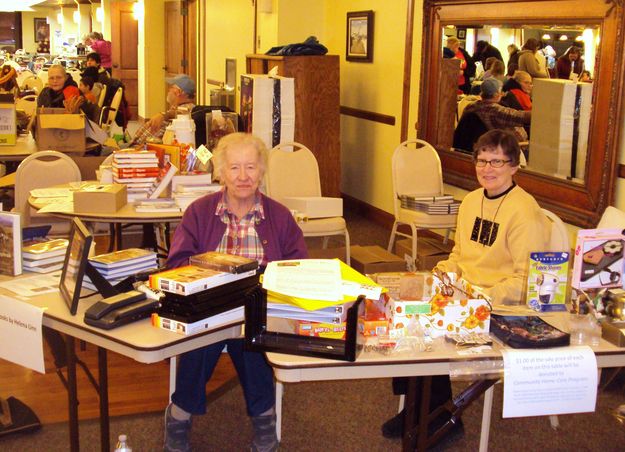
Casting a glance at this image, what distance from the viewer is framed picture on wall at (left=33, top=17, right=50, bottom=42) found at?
1036 inches

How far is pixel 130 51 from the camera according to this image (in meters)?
15.2

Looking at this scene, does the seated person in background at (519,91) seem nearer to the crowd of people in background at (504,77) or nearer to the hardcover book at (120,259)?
the crowd of people in background at (504,77)

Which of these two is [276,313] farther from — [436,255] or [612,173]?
[436,255]

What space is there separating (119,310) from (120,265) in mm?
360

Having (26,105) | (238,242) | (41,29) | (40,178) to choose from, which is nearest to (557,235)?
(238,242)

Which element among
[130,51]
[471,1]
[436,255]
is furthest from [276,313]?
[130,51]

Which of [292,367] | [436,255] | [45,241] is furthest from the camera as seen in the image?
Answer: [436,255]

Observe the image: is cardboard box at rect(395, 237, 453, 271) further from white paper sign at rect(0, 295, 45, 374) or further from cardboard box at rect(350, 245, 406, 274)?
white paper sign at rect(0, 295, 45, 374)

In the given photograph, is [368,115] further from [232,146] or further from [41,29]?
[41,29]

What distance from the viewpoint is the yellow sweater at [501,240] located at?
321 centimetres

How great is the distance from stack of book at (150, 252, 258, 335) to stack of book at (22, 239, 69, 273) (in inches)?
29.3

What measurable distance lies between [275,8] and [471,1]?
2595 millimetres

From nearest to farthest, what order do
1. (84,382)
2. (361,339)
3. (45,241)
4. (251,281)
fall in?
(361,339)
(251,281)
(45,241)
(84,382)

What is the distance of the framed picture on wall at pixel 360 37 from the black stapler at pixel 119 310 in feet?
16.7
